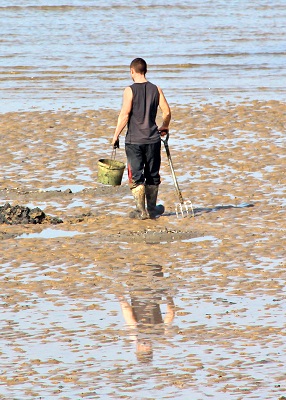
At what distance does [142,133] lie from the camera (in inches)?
435

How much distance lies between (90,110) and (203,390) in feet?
44.7

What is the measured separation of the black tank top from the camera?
10.9m

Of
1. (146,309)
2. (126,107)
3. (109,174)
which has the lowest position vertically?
(146,309)

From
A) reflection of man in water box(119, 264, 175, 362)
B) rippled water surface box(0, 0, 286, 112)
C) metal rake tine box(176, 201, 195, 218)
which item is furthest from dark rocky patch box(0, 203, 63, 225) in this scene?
rippled water surface box(0, 0, 286, 112)

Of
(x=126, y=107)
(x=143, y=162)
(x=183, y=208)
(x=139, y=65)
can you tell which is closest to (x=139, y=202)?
(x=143, y=162)

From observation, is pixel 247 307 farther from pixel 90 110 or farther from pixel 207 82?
pixel 207 82

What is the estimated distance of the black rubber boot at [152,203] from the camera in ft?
37.4

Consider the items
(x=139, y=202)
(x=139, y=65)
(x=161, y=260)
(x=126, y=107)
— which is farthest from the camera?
(x=139, y=202)

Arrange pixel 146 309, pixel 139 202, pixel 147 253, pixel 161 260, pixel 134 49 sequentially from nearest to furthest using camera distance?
pixel 146 309 < pixel 161 260 < pixel 147 253 < pixel 139 202 < pixel 134 49

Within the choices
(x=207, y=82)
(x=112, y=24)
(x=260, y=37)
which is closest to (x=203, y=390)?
(x=207, y=82)

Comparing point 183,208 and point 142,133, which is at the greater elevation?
point 142,133

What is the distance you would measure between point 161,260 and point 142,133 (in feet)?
6.64

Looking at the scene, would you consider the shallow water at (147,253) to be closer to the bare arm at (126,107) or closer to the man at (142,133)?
the man at (142,133)

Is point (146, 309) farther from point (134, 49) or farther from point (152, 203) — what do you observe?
point (134, 49)
